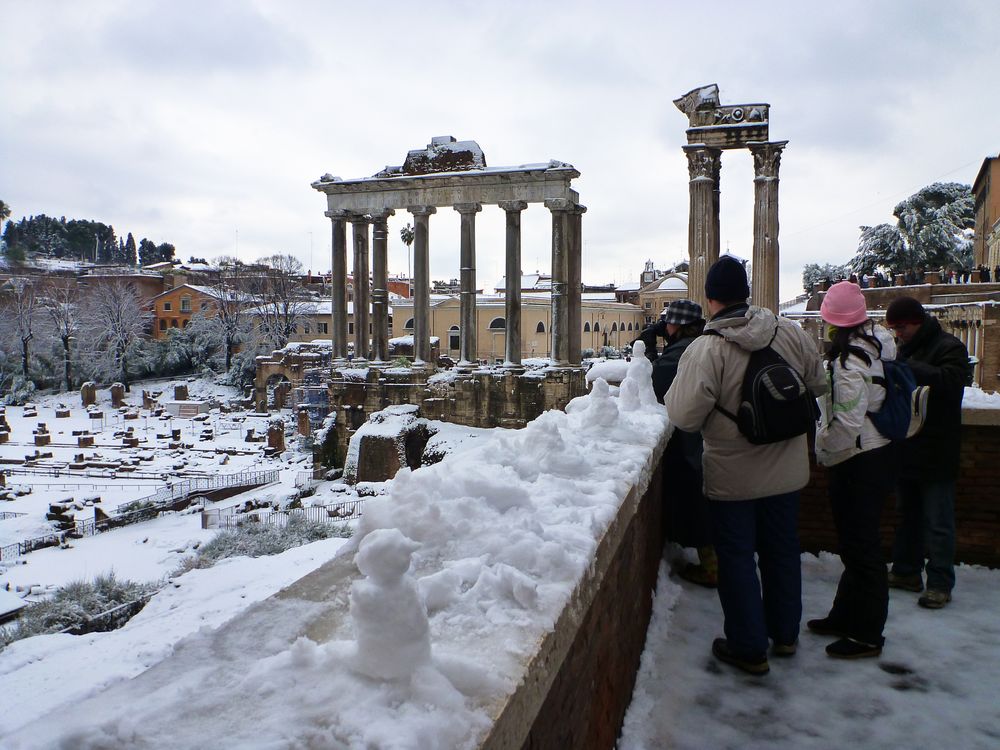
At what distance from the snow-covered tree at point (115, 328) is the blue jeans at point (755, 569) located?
2052 inches

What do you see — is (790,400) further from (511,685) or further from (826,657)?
(511,685)

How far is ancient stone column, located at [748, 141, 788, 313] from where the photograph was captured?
49.4 ft

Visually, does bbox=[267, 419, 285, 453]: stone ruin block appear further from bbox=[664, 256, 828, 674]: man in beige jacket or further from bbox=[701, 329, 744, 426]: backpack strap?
bbox=[701, 329, 744, 426]: backpack strap

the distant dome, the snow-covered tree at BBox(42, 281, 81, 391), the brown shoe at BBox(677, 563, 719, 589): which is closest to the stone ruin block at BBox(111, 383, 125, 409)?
the snow-covered tree at BBox(42, 281, 81, 391)

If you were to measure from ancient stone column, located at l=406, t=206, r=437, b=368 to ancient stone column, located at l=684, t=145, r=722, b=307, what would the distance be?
384 inches

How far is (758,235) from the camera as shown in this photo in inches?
608

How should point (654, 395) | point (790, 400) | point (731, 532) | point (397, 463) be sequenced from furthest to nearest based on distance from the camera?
point (397, 463) → point (654, 395) → point (731, 532) → point (790, 400)

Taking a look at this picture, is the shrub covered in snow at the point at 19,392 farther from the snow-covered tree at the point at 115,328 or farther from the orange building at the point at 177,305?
the orange building at the point at 177,305

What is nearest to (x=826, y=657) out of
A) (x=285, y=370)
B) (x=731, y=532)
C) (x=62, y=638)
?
(x=731, y=532)

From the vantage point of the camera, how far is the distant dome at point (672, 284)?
61625mm

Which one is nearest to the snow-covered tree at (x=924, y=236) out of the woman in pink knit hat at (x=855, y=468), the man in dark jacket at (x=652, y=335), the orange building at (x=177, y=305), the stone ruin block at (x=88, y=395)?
the man in dark jacket at (x=652, y=335)

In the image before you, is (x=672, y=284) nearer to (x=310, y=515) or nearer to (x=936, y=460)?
(x=310, y=515)

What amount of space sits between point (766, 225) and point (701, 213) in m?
2.08

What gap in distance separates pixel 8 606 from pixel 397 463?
386 inches
